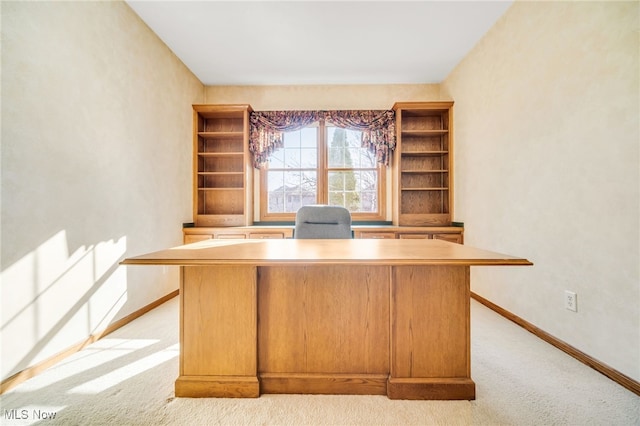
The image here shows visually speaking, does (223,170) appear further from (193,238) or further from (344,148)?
(344,148)

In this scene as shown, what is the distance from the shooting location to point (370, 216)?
3943mm

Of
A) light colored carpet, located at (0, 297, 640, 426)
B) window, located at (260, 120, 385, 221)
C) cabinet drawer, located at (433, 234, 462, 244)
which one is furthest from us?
window, located at (260, 120, 385, 221)

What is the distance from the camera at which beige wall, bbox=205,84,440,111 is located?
383cm

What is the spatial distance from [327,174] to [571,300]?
288 cm

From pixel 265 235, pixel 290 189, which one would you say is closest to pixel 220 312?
pixel 265 235

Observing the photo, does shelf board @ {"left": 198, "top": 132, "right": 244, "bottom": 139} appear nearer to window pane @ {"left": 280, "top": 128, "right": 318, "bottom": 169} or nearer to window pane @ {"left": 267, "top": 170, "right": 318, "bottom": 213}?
window pane @ {"left": 280, "top": 128, "right": 318, "bottom": 169}

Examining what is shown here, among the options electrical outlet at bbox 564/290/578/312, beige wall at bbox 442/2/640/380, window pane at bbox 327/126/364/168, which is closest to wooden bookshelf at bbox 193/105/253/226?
window pane at bbox 327/126/364/168

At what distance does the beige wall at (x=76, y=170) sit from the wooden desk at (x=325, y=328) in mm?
958

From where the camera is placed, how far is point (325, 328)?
57.1 inches

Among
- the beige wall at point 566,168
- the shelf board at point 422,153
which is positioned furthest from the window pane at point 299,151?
the beige wall at point 566,168

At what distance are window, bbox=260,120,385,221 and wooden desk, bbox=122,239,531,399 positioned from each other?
254 centimetres

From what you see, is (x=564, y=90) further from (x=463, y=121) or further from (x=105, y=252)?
(x=105, y=252)

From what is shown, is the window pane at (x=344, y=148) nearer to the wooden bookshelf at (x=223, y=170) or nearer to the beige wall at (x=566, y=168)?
the wooden bookshelf at (x=223, y=170)

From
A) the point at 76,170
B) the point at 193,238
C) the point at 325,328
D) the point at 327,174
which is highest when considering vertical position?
the point at 327,174
